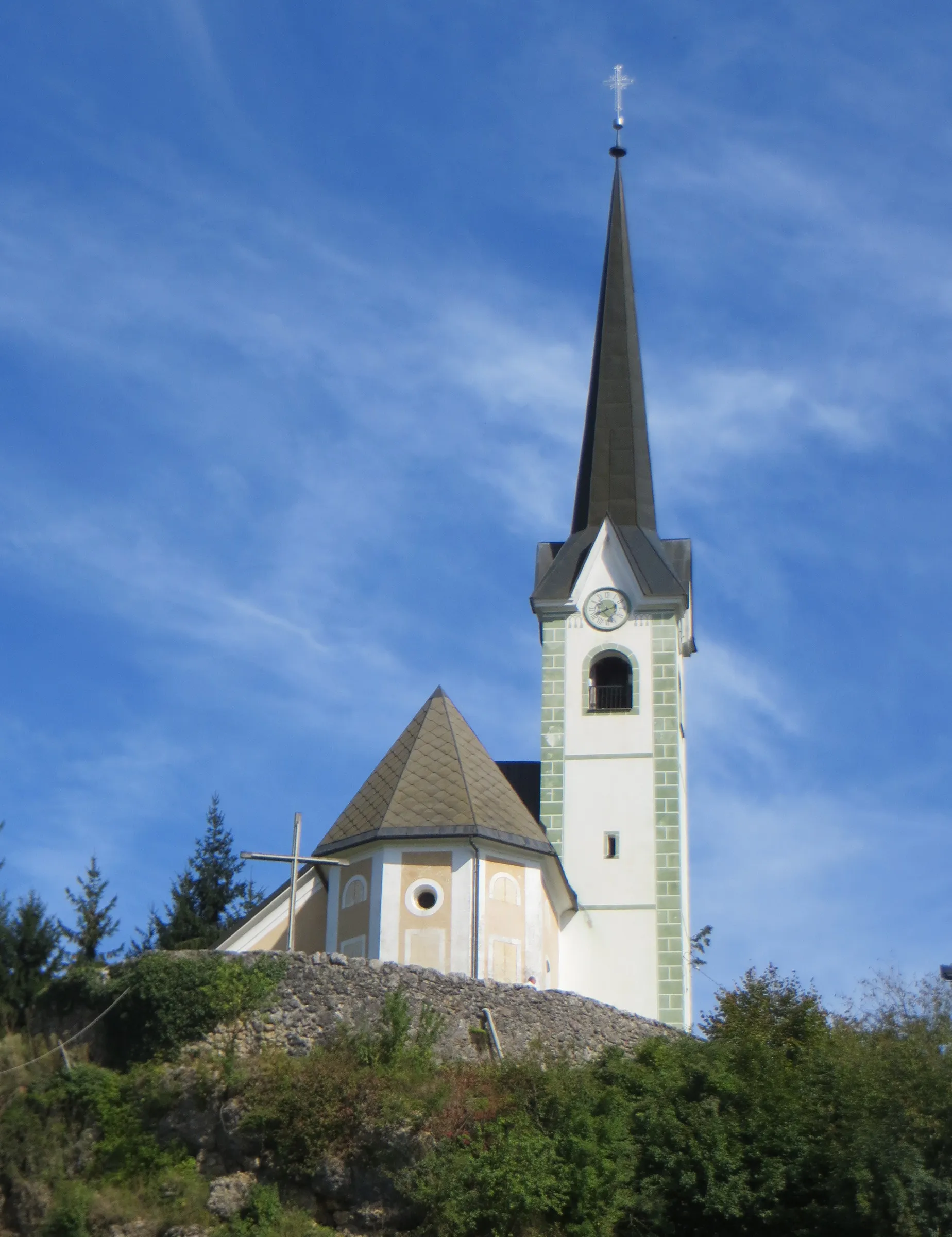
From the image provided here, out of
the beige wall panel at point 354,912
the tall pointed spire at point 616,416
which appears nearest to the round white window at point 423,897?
the beige wall panel at point 354,912

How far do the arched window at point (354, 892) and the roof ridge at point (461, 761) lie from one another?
2.31m

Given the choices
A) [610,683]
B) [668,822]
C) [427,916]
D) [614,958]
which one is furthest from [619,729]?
[427,916]

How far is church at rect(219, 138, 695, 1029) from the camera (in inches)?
1304

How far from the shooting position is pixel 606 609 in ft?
133

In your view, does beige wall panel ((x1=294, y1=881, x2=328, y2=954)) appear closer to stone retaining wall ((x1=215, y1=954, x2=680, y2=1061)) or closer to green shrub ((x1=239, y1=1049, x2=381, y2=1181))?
stone retaining wall ((x1=215, y1=954, x2=680, y2=1061))

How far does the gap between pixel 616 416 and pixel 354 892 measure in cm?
1536

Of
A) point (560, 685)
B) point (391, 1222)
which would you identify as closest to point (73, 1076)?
point (391, 1222)

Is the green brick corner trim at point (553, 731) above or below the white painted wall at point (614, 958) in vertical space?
above

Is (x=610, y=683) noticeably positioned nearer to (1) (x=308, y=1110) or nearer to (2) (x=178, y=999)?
(2) (x=178, y=999)

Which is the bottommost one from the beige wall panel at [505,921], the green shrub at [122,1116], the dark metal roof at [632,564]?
the green shrub at [122,1116]

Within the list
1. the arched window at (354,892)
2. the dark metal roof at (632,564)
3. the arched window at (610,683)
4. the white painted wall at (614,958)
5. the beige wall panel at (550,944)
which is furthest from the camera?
the dark metal roof at (632,564)

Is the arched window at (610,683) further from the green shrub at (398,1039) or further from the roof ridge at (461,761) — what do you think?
the green shrub at (398,1039)

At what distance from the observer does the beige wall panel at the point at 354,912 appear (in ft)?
109

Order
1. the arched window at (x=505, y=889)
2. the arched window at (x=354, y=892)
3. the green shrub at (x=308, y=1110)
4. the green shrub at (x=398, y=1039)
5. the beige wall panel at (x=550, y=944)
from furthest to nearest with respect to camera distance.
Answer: the beige wall panel at (x=550, y=944), the arched window at (x=354, y=892), the arched window at (x=505, y=889), the green shrub at (x=398, y=1039), the green shrub at (x=308, y=1110)
